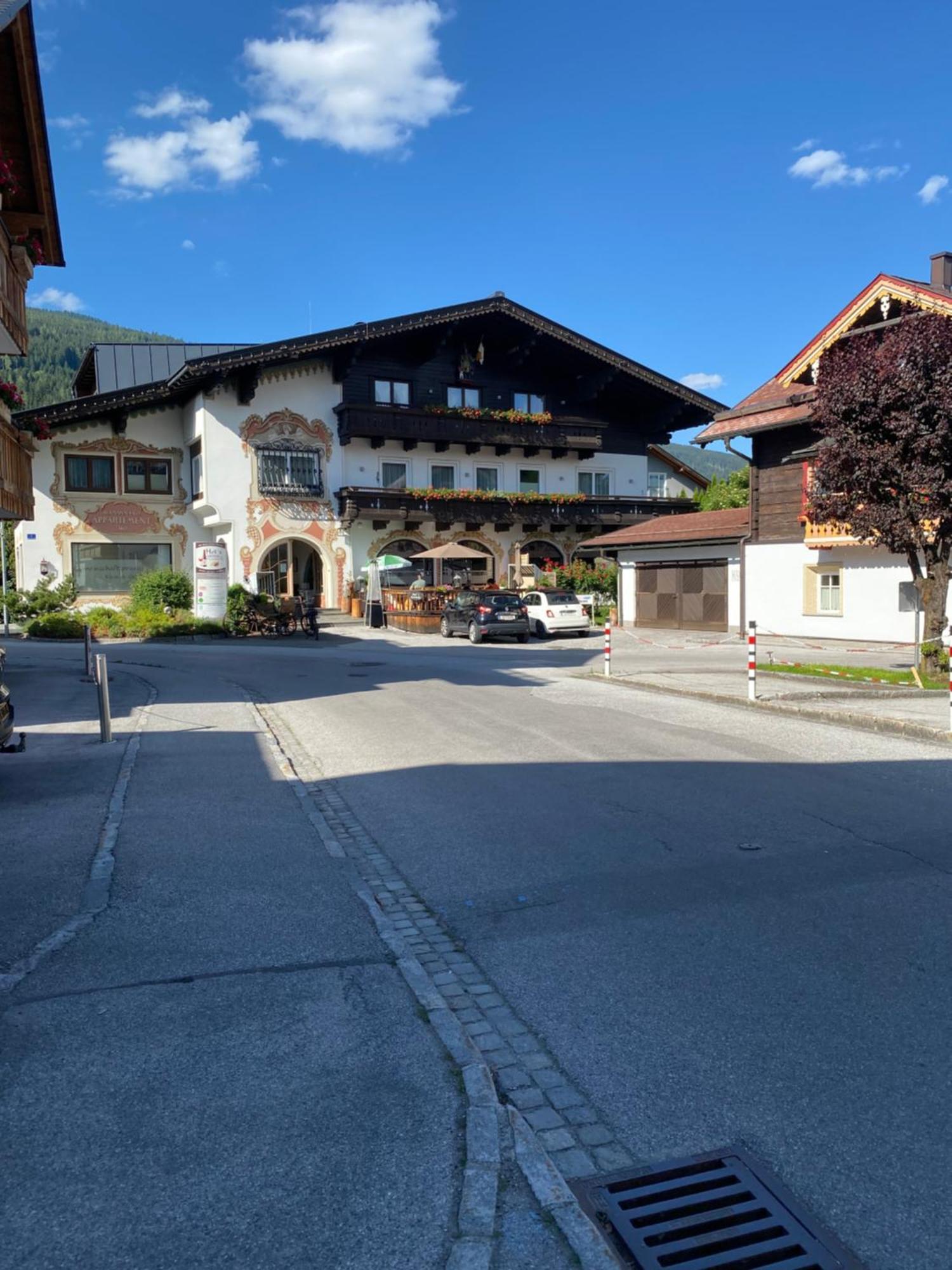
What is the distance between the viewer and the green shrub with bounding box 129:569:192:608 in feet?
112

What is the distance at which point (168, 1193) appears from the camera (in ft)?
9.66

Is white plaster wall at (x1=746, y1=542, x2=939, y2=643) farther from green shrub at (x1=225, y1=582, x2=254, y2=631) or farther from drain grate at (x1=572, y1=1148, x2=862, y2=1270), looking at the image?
drain grate at (x1=572, y1=1148, x2=862, y2=1270)

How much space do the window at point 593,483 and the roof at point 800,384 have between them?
15.9 meters

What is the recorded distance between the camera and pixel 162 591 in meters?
34.3

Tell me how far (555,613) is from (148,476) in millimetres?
18053

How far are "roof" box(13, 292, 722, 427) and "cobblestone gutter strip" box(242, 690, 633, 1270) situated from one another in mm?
31645

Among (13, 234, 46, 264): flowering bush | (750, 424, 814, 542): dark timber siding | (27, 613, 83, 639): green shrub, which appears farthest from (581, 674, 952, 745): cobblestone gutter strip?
(27, 613, 83, 639): green shrub

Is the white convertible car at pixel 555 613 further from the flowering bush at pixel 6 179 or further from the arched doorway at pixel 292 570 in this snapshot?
the flowering bush at pixel 6 179

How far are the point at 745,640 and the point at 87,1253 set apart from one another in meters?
27.3

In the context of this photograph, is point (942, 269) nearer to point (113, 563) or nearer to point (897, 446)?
point (897, 446)

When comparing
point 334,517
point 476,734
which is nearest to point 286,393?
point 334,517

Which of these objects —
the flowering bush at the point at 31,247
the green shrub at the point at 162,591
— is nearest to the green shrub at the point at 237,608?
the green shrub at the point at 162,591

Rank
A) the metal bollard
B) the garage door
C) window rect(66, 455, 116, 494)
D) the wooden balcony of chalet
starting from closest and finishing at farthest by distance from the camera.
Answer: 1. the metal bollard
2. the garage door
3. window rect(66, 455, 116, 494)
4. the wooden balcony of chalet

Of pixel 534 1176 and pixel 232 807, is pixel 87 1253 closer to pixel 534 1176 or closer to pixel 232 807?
pixel 534 1176
